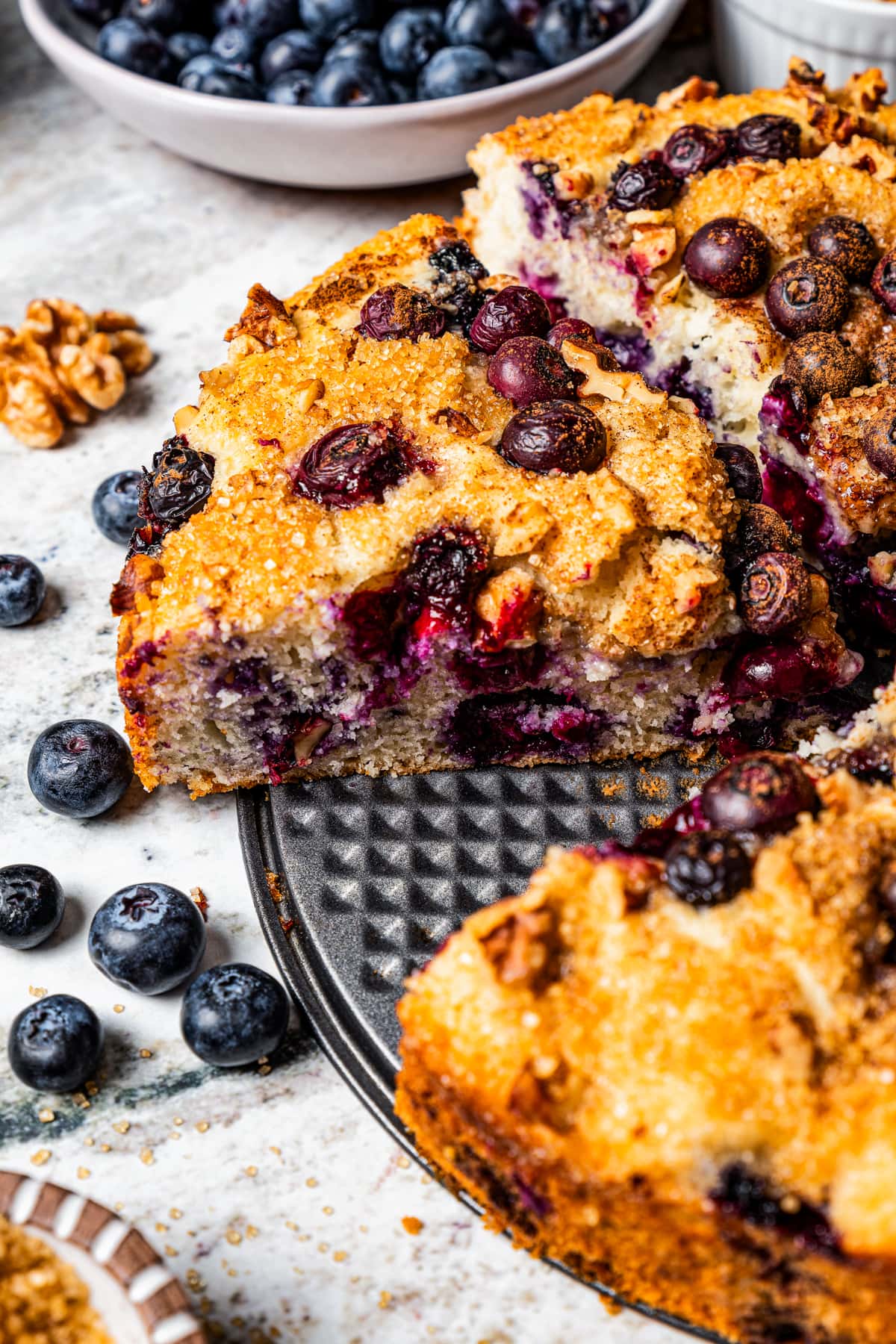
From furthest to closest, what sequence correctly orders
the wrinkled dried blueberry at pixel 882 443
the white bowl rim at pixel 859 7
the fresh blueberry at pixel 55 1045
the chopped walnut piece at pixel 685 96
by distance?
the white bowl rim at pixel 859 7 → the chopped walnut piece at pixel 685 96 → the wrinkled dried blueberry at pixel 882 443 → the fresh blueberry at pixel 55 1045

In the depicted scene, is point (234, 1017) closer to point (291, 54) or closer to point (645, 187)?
point (645, 187)

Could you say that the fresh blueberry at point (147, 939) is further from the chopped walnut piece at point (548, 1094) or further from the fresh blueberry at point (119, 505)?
the fresh blueberry at point (119, 505)

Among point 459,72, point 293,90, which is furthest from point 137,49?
point 459,72

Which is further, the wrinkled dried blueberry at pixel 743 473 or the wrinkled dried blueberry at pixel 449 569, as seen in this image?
the wrinkled dried blueberry at pixel 743 473

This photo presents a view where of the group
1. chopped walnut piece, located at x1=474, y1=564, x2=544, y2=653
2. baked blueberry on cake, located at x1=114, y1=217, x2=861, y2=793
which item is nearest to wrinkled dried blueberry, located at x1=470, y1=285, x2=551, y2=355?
baked blueberry on cake, located at x1=114, y1=217, x2=861, y2=793

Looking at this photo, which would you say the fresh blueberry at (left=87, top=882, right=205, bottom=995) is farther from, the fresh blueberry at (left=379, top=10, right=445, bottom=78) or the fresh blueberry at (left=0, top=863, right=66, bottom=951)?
the fresh blueberry at (left=379, top=10, right=445, bottom=78)

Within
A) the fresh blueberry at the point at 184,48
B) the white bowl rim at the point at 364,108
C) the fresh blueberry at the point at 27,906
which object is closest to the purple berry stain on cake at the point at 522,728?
the fresh blueberry at the point at 27,906
